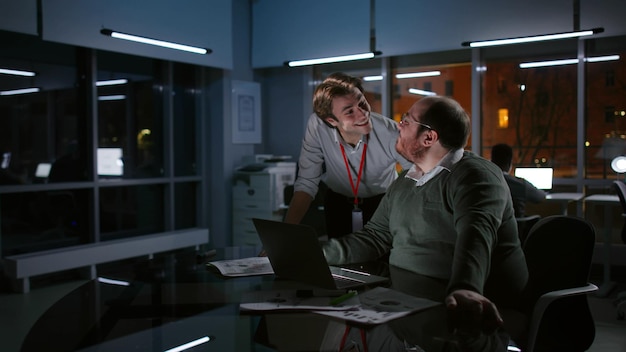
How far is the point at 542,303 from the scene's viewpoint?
1641mm

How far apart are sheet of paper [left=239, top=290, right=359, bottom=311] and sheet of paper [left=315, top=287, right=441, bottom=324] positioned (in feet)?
0.10

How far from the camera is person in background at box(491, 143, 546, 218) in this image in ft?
14.1

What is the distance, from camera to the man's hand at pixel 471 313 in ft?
4.19

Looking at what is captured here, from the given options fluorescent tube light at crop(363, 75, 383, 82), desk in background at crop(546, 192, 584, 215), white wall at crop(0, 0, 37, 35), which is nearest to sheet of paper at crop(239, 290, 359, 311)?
white wall at crop(0, 0, 37, 35)

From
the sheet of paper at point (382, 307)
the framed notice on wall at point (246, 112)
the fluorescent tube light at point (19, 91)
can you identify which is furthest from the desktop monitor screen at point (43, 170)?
the sheet of paper at point (382, 307)

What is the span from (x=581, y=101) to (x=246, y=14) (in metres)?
4.10

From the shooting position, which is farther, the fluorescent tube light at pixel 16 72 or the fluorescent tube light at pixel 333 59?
the fluorescent tube light at pixel 333 59

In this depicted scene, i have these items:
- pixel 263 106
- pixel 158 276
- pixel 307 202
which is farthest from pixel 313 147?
pixel 263 106

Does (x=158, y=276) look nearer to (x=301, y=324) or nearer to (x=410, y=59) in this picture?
(x=301, y=324)

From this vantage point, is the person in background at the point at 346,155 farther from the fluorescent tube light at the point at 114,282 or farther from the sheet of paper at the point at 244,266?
the fluorescent tube light at the point at 114,282

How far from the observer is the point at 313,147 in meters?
3.02

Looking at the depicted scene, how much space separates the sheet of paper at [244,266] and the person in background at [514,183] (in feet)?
8.14

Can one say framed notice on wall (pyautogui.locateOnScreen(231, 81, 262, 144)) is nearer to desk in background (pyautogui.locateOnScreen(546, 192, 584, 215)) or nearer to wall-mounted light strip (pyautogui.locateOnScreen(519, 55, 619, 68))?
wall-mounted light strip (pyautogui.locateOnScreen(519, 55, 619, 68))

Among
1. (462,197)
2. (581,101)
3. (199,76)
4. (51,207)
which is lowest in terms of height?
(51,207)
